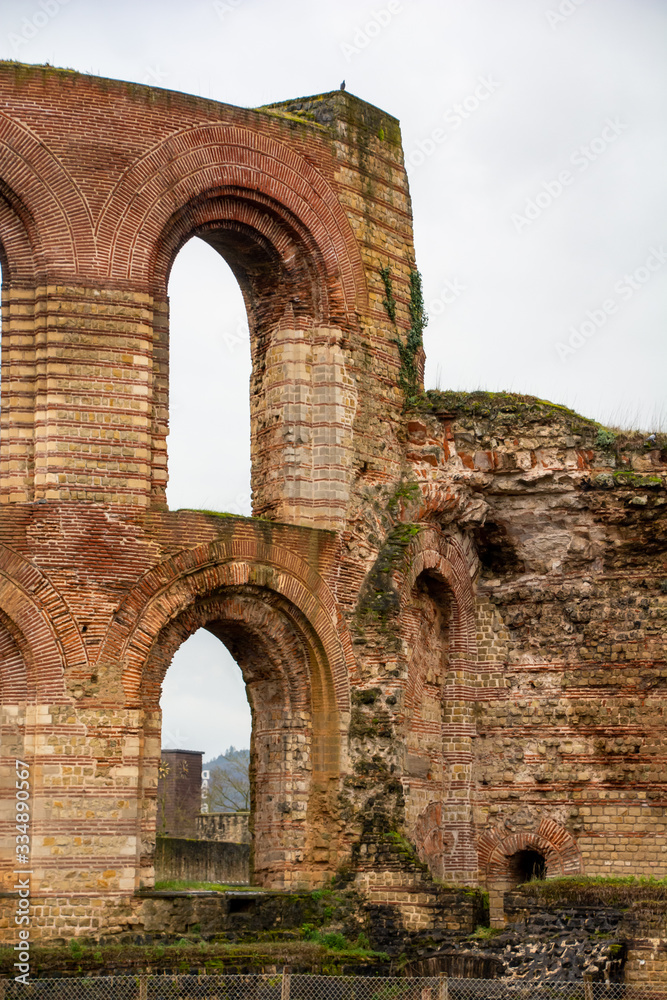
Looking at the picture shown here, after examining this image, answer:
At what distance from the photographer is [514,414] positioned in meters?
21.8

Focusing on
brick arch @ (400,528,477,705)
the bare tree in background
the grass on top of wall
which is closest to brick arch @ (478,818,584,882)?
the grass on top of wall

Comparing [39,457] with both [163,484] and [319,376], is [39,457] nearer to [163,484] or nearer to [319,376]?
[163,484]

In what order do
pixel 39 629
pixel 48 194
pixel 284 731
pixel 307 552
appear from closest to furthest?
1. pixel 39 629
2. pixel 48 194
3. pixel 284 731
4. pixel 307 552

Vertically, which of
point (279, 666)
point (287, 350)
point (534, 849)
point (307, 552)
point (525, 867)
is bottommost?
point (525, 867)

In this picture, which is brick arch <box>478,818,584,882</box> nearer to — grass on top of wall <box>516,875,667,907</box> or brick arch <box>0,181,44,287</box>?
grass on top of wall <box>516,875,667,907</box>

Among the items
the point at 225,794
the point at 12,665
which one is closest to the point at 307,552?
the point at 12,665

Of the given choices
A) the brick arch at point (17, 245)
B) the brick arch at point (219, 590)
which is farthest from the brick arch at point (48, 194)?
the brick arch at point (219, 590)

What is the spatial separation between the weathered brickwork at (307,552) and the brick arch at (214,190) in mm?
42

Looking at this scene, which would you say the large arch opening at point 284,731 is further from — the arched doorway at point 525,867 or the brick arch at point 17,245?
the brick arch at point 17,245

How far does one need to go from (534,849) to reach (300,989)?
5.90m

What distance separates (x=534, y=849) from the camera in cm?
2145

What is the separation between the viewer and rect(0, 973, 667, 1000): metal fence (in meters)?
15.7

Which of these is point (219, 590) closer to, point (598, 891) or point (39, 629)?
point (39, 629)

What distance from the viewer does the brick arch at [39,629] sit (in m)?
17.8
